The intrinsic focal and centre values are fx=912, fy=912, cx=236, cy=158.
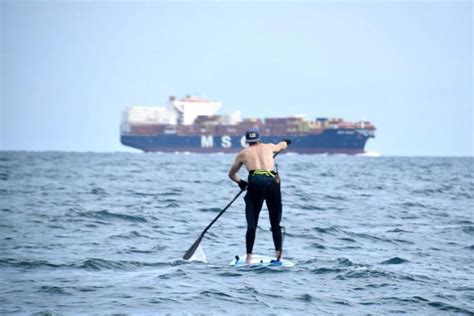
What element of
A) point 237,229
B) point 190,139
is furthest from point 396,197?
point 190,139

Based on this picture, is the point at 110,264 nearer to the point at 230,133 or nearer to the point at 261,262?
the point at 261,262

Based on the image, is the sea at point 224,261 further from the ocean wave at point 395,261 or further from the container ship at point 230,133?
the container ship at point 230,133

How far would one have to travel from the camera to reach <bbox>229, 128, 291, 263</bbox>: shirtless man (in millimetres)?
12258

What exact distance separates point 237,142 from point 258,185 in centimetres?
13343

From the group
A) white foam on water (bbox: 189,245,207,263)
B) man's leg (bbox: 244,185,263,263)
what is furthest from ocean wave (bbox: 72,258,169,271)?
man's leg (bbox: 244,185,263,263)

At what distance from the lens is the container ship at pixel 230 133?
452ft

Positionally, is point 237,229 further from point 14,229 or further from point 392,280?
point 392,280

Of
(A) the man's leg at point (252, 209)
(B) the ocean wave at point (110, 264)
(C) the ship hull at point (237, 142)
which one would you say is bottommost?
(C) the ship hull at point (237, 142)

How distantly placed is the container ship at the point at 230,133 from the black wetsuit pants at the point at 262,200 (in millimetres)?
123300

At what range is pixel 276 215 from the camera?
40.7 feet

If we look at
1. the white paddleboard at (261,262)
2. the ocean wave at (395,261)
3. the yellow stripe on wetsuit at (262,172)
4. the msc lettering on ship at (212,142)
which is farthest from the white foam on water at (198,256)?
the msc lettering on ship at (212,142)

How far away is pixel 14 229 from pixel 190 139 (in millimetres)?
130912

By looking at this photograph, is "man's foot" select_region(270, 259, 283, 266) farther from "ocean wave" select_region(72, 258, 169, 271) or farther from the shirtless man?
"ocean wave" select_region(72, 258, 169, 271)

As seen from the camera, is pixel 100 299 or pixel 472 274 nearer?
pixel 100 299
